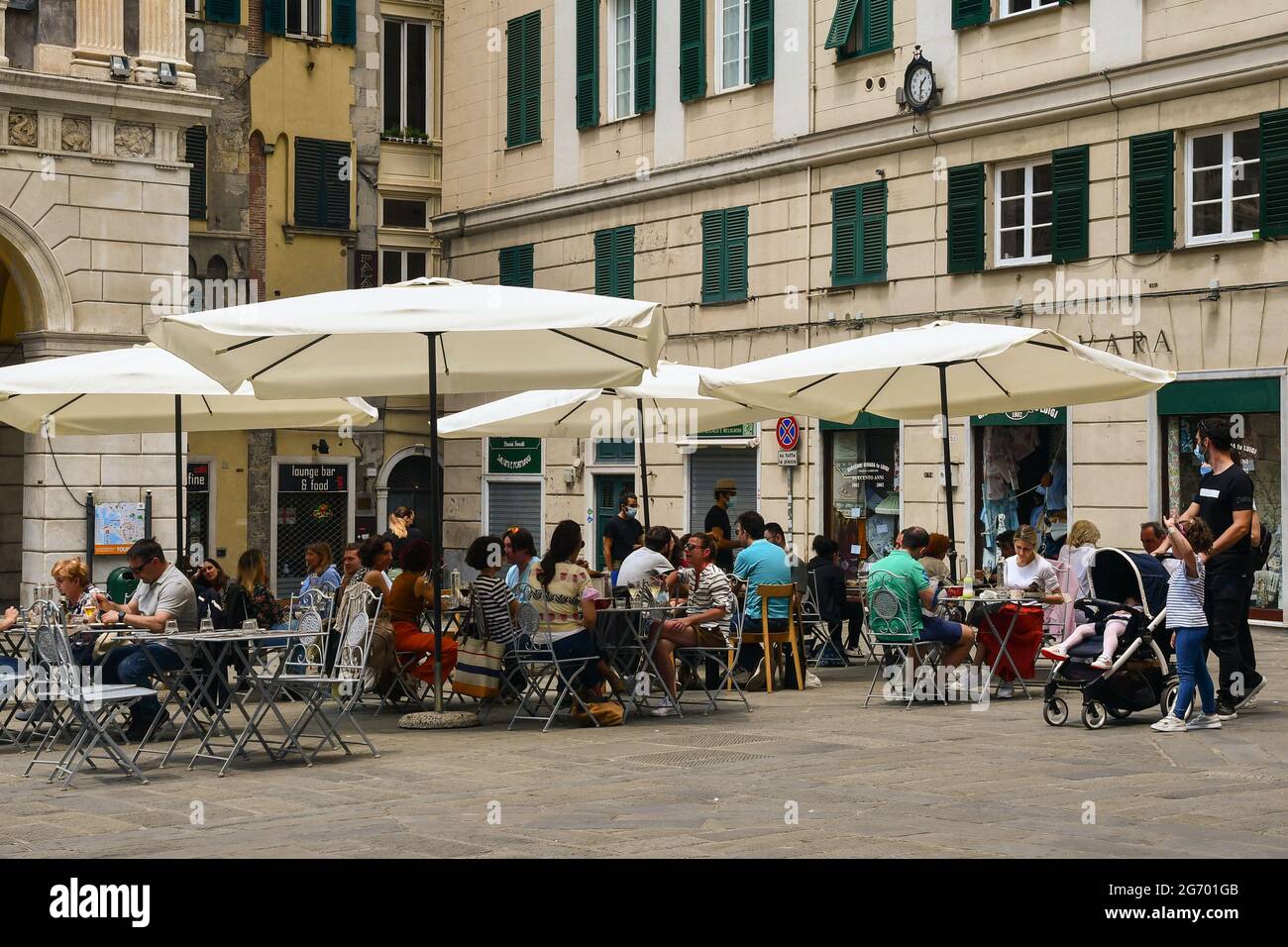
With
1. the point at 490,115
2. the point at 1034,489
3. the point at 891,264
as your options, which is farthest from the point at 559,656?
the point at 490,115

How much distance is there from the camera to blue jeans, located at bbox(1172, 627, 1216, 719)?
1213 cm

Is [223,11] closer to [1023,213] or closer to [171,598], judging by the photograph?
[1023,213]

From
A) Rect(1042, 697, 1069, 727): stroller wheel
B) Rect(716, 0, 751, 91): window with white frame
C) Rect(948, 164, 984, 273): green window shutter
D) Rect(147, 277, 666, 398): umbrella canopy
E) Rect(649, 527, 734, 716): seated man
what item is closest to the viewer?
Rect(147, 277, 666, 398): umbrella canopy

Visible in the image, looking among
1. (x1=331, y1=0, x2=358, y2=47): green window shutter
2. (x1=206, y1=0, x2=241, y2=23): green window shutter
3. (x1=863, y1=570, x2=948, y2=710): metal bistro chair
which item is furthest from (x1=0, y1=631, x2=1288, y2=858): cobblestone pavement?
(x1=331, y1=0, x2=358, y2=47): green window shutter

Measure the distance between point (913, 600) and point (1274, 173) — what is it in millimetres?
9340

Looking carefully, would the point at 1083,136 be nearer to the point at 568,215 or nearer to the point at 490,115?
the point at 568,215

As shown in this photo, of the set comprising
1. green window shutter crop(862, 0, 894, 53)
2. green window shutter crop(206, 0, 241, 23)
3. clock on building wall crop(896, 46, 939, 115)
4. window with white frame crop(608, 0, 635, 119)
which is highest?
green window shutter crop(206, 0, 241, 23)

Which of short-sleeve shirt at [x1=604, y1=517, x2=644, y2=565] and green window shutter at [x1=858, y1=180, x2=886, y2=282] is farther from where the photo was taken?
green window shutter at [x1=858, y1=180, x2=886, y2=282]

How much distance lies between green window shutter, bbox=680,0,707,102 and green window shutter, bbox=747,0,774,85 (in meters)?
1.00

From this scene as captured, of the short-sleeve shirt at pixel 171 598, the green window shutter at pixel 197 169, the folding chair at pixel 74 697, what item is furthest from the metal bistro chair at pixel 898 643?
the green window shutter at pixel 197 169

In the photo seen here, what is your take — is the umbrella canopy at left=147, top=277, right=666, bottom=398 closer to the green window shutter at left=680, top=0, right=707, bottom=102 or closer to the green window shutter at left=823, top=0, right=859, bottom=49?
the green window shutter at left=823, top=0, right=859, bottom=49

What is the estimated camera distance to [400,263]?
123 feet

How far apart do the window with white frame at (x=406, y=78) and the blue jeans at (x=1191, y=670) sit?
27.5 m

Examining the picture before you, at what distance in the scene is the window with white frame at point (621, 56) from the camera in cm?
3153
